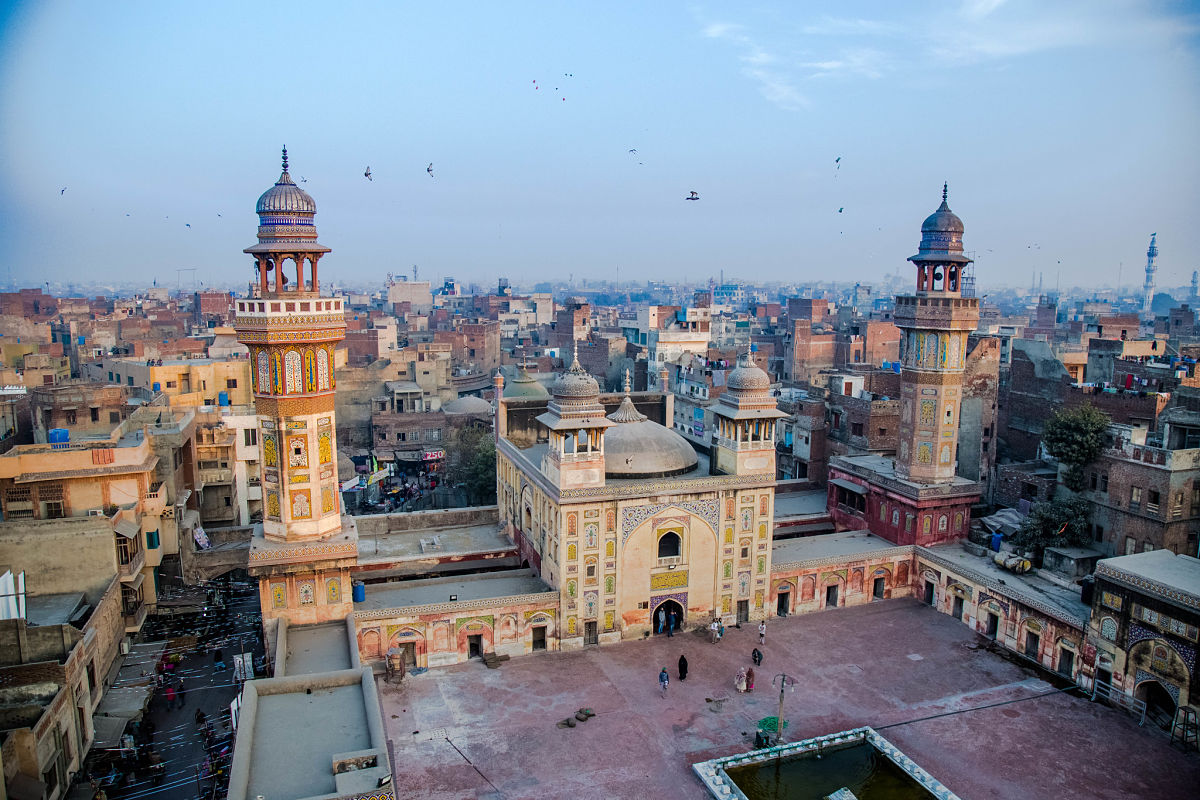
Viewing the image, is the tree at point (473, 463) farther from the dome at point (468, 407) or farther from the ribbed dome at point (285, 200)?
the ribbed dome at point (285, 200)

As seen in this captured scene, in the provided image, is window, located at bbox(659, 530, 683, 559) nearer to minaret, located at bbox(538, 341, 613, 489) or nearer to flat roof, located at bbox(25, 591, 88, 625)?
minaret, located at bbox(538, 341, 613, 489)

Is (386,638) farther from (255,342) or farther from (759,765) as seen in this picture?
(759,765)

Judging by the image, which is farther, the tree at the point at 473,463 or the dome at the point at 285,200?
the tree at the point at 473,463

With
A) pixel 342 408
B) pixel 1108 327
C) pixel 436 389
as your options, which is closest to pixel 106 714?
pixel 342 408

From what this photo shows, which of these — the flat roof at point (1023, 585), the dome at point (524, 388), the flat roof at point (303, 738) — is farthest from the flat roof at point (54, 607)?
the dome at point (524, 388)

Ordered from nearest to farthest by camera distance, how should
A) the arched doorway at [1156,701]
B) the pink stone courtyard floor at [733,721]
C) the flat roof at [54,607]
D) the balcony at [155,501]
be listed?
1. the pink stone courtyard floor at [733,721]
2. the arched doorway at [1156,701]
3. the flat roof at [54,607]
4. the balcony at [155,501]
